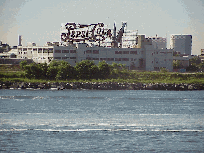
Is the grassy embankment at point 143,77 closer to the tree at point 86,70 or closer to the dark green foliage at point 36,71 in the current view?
the dark green foliage at point 36,71

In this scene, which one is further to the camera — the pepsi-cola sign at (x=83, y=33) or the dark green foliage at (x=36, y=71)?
the pepsi-cola sign at (x=83, y=33)

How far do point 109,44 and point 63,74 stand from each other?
79.8m

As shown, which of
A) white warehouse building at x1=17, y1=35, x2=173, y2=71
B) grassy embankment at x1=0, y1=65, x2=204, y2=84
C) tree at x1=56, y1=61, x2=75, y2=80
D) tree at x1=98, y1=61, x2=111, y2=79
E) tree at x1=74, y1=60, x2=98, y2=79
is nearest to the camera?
tree at x1=56, y1=61, x2=75, y2=80

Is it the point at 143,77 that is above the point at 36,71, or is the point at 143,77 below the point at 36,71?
below

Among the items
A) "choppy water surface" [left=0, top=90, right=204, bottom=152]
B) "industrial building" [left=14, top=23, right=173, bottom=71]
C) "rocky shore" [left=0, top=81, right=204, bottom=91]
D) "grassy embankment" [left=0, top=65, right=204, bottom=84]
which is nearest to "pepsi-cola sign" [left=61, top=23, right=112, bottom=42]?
"industrial building" [left=14, top=23, right=173, bottom=71]

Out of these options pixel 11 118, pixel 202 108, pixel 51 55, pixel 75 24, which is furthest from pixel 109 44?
pixel 11 118

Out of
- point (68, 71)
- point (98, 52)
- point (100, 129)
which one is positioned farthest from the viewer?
point (98, 52)

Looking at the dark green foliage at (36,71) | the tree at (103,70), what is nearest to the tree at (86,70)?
the tree at (103,70)

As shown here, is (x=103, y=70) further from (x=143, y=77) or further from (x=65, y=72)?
(x=143, y=77)

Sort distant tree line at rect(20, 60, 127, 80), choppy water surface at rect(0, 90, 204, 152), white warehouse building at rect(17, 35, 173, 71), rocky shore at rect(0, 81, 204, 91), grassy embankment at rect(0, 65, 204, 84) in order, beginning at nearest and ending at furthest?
choppy water surface at rect(0, 90, 204, 152), rocky shore at rect(0, 81, 204, 91), distant tree line at rect(20, 60, 127, 80), grassy embankment at rect(0, 65, 204, 84), white warehouse building at rect(17, 35, 173, 71)

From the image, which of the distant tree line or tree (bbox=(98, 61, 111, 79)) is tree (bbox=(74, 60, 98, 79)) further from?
tree (bbox=(98, 61, 111, 79))

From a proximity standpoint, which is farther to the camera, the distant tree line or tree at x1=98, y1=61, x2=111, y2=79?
tree at x1=98, y1=61, x2=111, y2=79

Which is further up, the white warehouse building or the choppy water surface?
the white warehouse building

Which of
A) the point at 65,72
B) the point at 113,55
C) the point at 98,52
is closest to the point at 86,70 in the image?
the point at 65,72
